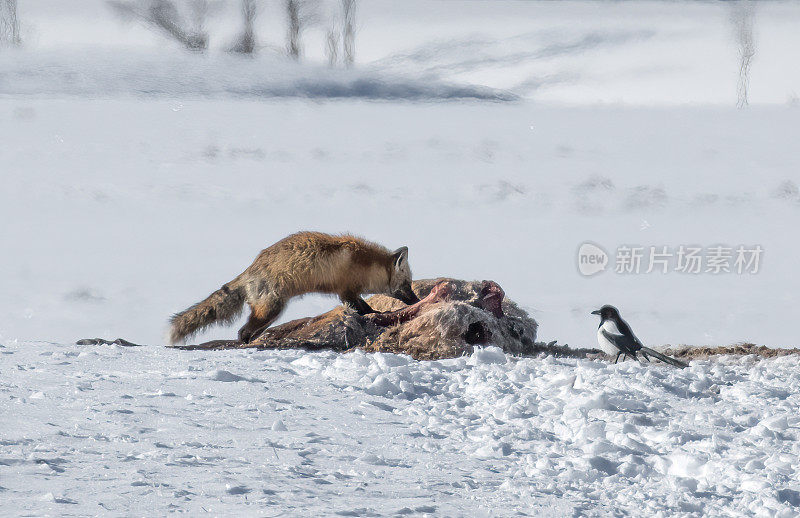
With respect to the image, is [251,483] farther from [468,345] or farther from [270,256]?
[270,256]

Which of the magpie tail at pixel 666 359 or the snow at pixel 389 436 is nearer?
the snow at pixel 389 436

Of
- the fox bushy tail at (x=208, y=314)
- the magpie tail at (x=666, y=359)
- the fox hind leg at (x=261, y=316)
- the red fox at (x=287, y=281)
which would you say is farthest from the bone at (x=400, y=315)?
the magpie tail at (x=666, y=359)

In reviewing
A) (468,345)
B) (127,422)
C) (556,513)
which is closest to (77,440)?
(127,422)

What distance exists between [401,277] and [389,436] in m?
4.44

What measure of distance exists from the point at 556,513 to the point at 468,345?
12.6ft

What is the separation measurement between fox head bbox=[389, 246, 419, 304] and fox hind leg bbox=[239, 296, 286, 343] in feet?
4.43

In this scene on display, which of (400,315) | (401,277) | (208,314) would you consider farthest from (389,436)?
(401,277)

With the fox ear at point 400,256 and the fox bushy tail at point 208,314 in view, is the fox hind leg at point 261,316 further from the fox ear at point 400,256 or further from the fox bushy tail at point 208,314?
the fox ear at point 400,256

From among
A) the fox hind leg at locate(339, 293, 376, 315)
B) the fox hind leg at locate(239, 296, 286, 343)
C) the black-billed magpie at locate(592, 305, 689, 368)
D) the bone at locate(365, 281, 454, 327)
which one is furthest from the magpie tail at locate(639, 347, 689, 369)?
the fox hind leg at locate(239, 296, 286, 343)

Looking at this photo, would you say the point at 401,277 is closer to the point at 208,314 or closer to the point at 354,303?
the point at 354,303

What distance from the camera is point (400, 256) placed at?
364 inches

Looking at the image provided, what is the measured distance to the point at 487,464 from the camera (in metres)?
4.54

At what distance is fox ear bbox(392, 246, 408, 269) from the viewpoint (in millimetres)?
9219

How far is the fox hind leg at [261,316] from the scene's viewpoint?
8570 mm
